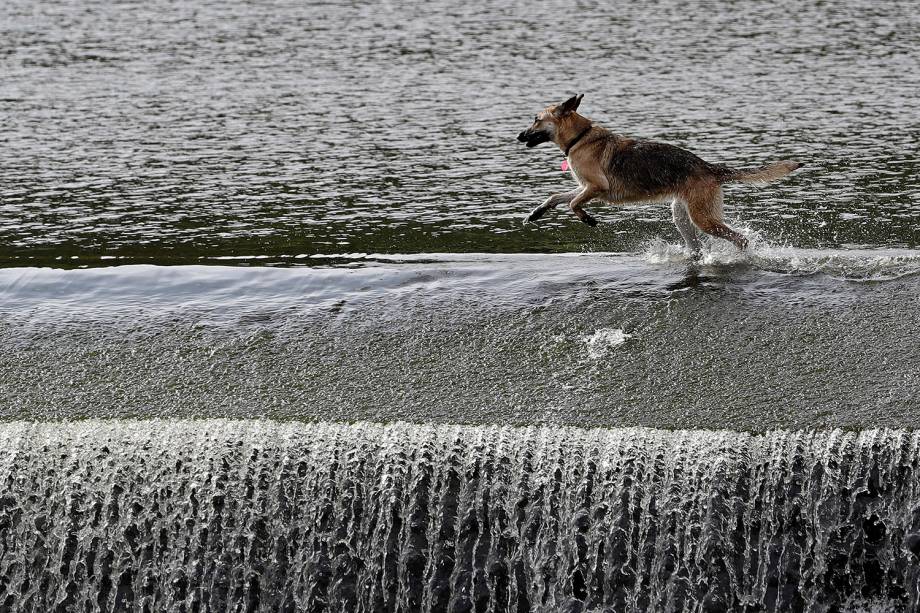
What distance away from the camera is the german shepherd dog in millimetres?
9664

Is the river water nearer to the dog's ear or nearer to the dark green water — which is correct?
the dark green water

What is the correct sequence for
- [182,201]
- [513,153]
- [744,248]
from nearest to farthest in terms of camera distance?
[744,248]
[182,201]
[513,153]

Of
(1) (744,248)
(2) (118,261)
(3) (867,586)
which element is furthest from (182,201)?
(3) (867,586)

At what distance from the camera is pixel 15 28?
72.0 feet

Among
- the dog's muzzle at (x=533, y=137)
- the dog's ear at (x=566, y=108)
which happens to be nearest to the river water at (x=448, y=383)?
the dog's muzzle at (x=533, y=137)

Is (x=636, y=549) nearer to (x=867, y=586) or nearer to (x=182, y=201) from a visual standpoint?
(x=867, y=586)

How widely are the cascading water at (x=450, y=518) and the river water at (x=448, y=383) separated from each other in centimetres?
2

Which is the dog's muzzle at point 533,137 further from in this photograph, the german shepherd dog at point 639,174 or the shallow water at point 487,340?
the shallow water at point 487,340

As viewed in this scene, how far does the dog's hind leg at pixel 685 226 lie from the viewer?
9883 millimetres

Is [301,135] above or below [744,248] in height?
below

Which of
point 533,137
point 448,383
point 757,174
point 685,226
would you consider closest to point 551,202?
point 533,137

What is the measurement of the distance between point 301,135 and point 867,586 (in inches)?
361

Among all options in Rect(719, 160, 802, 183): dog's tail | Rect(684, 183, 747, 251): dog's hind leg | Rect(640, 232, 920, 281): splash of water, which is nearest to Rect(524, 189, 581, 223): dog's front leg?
Rect(640, 232, 920, 281): splash of water

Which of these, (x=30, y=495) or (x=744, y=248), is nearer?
(x=30, y=495)
